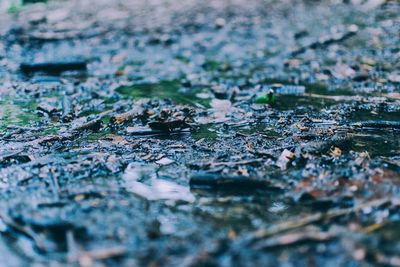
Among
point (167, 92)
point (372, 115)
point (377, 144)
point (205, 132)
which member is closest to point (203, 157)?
point (205, 132)

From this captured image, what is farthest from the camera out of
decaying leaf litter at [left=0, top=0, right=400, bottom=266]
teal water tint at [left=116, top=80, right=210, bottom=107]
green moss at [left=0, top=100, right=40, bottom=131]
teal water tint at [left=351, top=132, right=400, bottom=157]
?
teal water tint at [left=116, top=80, right=210, bottom=107]

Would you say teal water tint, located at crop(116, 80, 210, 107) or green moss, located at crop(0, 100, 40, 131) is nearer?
green moss, located at crop(0, 100, 40, 131)

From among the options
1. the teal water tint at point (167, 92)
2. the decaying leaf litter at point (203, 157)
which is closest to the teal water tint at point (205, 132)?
the decaying leaf litter at point (203, 157)

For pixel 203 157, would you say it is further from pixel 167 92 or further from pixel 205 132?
pixel 167 92

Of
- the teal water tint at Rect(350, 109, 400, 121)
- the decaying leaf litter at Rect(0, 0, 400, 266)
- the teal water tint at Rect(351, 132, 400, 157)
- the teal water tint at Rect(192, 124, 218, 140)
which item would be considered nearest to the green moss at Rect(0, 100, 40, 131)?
the decaying leaf litter at Rect(0, 0, 400, 266)

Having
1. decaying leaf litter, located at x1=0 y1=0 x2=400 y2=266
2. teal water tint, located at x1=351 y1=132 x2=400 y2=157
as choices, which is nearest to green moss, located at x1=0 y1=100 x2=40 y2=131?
decaying leaf litter, located at x1=0 y1=0 x2=400 y2=266

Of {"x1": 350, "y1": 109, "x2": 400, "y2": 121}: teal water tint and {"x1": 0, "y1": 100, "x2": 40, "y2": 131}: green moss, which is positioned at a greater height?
{"x1": 350, "y1": 109, "x2": 400, "y2": 121}: teal water tint

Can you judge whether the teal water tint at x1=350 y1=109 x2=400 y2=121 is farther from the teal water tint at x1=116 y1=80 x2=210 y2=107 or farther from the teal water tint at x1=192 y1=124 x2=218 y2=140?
the teal water tint at x1=116 y1=80 x2=210 y2=107

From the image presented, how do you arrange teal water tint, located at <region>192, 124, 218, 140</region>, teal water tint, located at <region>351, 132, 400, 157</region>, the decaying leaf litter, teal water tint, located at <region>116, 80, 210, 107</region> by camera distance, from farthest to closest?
1. teal water tint, located at <region>116, 80, 210, 107</region>
2. teal water tint, located at <region>192, 124, 218, 140</region>
3. teal water tint, located at <region>351, 132, 400, 157</region>
4. the decaying leaf litter
